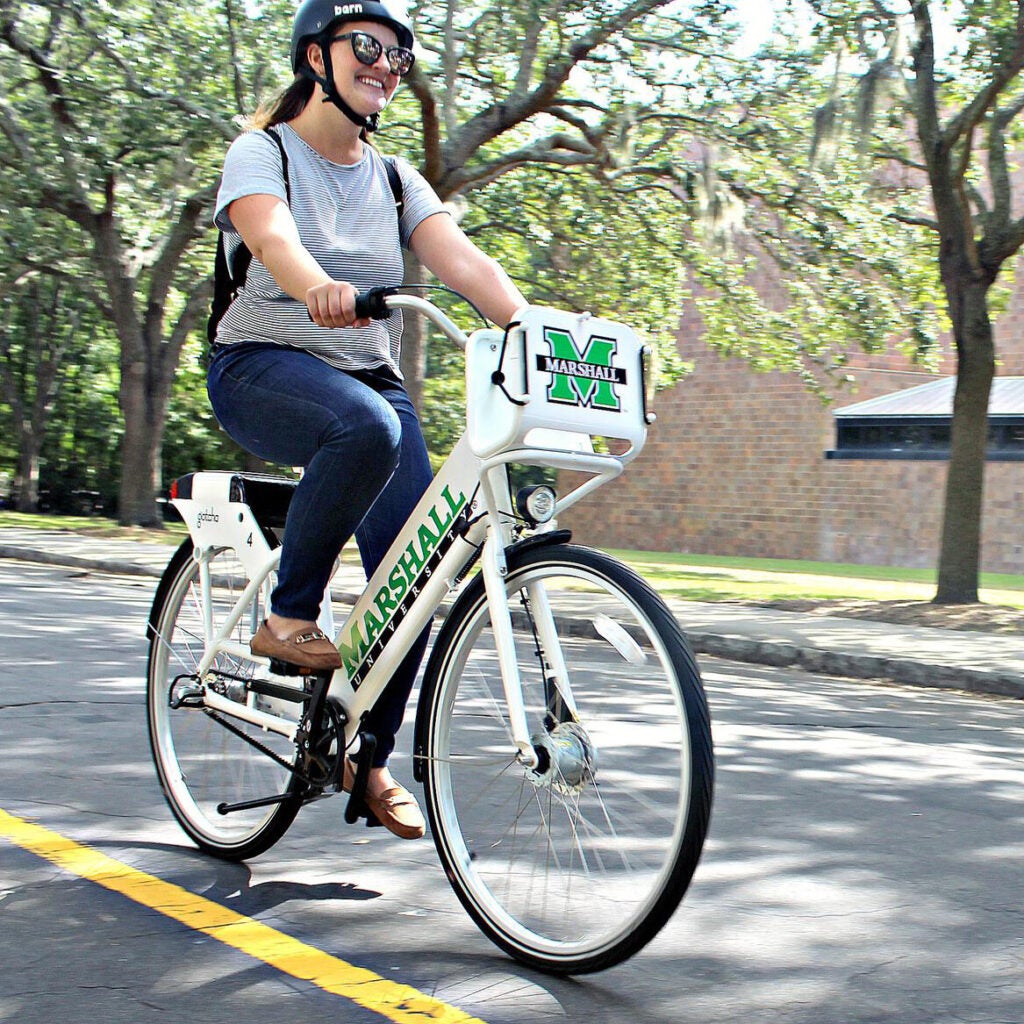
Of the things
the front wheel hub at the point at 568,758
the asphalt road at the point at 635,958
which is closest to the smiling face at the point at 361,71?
the front wheel hub at the point at 568,758

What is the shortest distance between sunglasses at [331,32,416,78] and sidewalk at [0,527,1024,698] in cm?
688

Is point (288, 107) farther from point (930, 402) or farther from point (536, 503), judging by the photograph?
point (930, 402)

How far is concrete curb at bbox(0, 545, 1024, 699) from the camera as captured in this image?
960cm

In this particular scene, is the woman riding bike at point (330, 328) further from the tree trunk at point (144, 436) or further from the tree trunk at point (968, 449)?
the tree trunk at point (144, 436)

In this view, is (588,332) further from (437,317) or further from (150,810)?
(150,810)

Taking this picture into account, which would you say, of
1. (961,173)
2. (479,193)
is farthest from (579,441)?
(479,193)

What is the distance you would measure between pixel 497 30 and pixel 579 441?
48.8ft

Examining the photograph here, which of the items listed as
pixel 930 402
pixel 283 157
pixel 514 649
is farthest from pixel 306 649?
pixel 930 402

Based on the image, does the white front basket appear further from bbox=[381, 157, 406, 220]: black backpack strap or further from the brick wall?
the brick wall

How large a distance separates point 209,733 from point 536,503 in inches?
62.3

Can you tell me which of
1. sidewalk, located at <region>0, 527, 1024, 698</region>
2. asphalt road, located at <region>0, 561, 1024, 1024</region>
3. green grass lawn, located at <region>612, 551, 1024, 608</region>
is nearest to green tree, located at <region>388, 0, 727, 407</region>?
green grass lawn, located at <region>612, 551, 1024, 608</region>

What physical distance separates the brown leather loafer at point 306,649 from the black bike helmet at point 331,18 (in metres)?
1.40

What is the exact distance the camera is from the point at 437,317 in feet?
11.2

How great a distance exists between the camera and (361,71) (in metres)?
3.72
